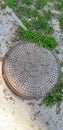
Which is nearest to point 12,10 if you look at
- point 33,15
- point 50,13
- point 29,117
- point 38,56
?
point 33,15

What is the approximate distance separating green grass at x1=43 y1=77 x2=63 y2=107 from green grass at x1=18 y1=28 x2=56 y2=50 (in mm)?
656

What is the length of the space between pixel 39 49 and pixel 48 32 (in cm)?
50

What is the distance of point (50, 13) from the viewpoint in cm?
501

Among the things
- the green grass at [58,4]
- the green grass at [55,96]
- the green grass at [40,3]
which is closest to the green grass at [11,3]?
the green grass at [40,3]

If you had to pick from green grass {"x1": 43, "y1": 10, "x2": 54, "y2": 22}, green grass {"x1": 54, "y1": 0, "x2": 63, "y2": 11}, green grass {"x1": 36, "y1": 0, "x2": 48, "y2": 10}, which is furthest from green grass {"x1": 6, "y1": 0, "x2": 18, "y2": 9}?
green grass {"x1": 54, "y1": 0, "x2": 63, "y2": 11}

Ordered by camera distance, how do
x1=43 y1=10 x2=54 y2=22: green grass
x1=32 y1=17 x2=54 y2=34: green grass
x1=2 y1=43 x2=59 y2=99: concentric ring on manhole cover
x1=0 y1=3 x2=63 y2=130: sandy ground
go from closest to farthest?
x1=0 y1=3 x2=63 y2=130: sandy ground, x1=2 y1=43 x2=59 y2=99: concentric ring on manhole cover, x1=32 y1=17 x2=54 y2=34: green grass, x1=43 y1=10 x2=54 y2=22: green grass

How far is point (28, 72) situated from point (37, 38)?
0.74m

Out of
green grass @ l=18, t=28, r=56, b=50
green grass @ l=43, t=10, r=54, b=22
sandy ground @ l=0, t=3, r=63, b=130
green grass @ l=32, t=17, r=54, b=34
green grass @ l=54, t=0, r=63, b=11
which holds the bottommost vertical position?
sandy ground @ l=0, t=3, r=63, b=130

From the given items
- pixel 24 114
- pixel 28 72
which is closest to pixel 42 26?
pixel 28 72

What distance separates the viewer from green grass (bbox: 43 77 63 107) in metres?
4.23

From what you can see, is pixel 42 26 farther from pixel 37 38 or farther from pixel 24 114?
pixel 24 114

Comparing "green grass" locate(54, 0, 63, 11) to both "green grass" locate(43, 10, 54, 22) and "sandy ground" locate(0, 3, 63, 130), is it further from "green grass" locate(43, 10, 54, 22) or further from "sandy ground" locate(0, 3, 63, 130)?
"sandy ground" locate(0, 3, 63, 130)

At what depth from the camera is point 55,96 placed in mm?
4289

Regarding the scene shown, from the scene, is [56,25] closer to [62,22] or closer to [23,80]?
[62,22]
